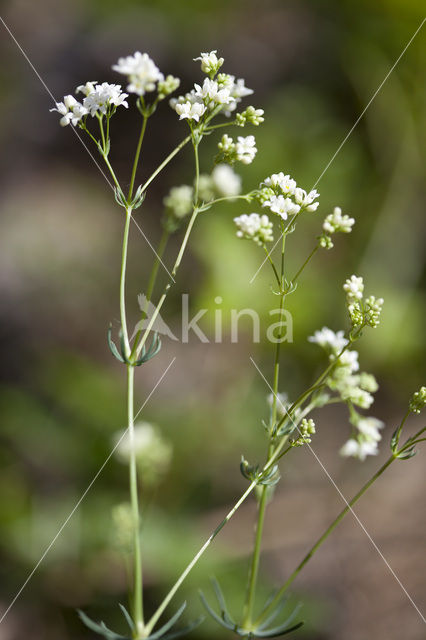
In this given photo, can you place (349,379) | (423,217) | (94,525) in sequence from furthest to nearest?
1. (423,217)
2. (94,525)
3. (349,379)

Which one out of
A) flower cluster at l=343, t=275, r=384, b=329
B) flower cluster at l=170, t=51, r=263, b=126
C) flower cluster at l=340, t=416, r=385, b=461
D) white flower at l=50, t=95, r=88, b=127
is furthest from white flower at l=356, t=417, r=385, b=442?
white flower at l=50, t=95, r=88, b=127

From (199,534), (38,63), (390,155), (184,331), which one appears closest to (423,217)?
(390,155)

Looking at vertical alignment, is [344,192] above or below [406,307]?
above

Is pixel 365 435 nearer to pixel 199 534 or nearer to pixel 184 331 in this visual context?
pixel 199 534
